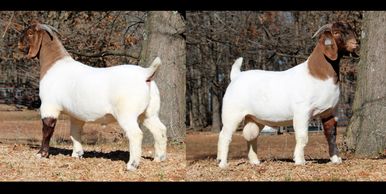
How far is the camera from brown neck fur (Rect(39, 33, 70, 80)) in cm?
714

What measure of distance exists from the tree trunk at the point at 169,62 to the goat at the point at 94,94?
1.46 metres

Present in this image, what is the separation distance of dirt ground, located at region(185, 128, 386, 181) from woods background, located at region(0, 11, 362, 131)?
4.47 feet

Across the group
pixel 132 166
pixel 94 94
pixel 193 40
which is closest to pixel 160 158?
pixel 132 166

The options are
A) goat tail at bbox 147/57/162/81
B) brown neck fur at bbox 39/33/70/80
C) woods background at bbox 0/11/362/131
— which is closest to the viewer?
goat tail at bbox 147/57/162/81

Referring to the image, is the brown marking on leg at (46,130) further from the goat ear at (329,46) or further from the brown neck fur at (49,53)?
the goat ear at (329,46)

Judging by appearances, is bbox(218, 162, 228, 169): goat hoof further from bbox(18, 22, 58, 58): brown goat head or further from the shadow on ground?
bbox(18, 22, 58, 58): brown goat head

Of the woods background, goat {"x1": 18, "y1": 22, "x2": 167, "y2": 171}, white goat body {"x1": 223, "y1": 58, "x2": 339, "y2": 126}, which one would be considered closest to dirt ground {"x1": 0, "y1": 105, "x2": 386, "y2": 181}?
goat {"x1": 18, "y1": 22, "x2": 167, "y2": 171}

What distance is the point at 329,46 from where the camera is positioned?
6.22 metres

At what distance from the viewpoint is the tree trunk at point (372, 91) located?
23.8 ft

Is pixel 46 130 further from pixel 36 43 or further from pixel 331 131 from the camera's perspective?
pixel 331 131

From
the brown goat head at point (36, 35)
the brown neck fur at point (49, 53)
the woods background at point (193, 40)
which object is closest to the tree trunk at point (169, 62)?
the woods background at point (193, 40)

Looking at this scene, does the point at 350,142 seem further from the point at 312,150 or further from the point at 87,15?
the point at 87,15

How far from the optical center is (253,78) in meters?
6.75

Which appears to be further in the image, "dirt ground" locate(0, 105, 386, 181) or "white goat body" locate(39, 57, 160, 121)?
"white goat body" locate(39, 57, 160, 121)
